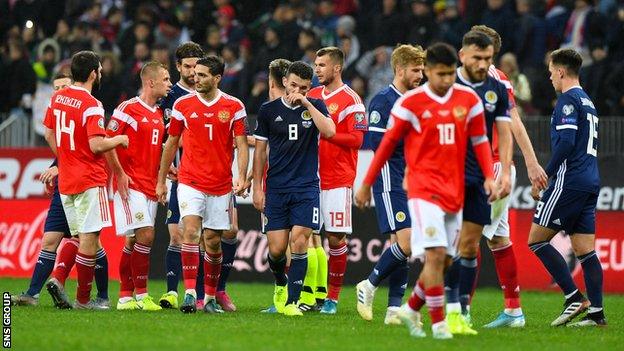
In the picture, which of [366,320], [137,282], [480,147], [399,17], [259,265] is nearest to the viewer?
[480,147]

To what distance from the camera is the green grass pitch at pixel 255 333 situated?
987cm

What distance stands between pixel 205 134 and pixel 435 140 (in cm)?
331

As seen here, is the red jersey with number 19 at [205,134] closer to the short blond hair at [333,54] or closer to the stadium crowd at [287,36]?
the short blond hair at [333,54]

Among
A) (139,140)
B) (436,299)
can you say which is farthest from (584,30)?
(436,299)

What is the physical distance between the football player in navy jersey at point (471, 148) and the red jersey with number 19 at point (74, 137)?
3.93m

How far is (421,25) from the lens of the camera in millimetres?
22281

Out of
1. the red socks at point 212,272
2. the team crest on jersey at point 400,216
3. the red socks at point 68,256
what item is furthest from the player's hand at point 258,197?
the red socks at point 68,256

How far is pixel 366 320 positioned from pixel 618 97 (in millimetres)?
9140

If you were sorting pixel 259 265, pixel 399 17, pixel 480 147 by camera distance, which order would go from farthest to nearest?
pixel 399 17 → pixel 259 265 → pixel 480 147

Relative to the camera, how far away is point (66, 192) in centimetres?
1298

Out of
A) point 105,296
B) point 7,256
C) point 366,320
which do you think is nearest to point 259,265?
point 7,256

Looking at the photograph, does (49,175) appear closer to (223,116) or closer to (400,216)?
(223,116)

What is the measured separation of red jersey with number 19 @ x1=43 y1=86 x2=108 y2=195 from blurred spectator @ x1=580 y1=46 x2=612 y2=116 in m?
9.75

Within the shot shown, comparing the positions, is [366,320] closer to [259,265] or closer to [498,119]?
[498,119]
